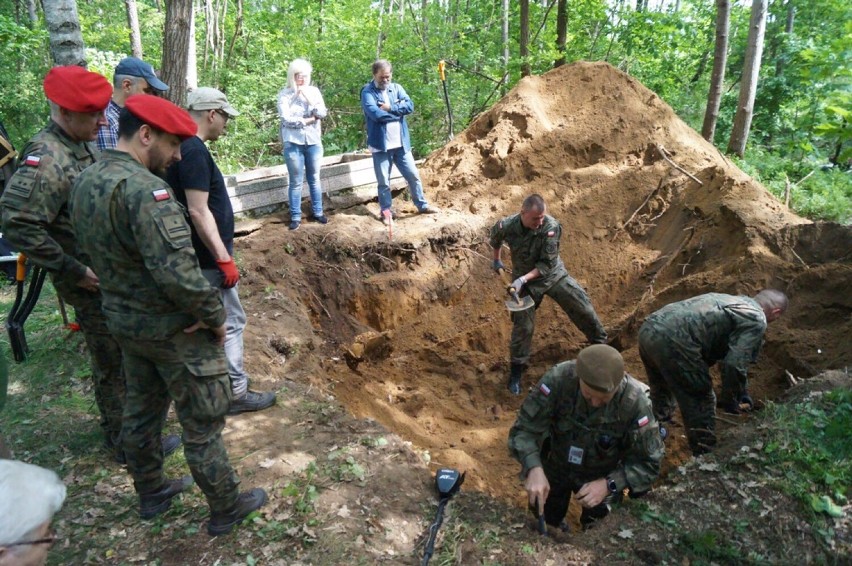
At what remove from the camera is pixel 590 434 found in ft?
11.2

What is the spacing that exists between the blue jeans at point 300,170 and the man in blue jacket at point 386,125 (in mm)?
806

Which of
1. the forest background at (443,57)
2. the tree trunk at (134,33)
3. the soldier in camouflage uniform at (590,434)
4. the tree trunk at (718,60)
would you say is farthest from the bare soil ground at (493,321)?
the tree trunk at (134,33)

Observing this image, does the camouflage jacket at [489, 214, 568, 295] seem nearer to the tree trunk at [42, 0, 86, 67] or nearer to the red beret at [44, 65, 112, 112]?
the red beret at [44, 65, 112, 112]

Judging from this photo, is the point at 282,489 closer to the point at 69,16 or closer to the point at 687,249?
the point at 69,16

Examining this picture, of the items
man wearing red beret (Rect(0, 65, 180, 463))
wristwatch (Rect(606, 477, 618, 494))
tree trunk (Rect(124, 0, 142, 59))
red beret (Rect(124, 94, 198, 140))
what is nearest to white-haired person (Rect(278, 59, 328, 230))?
man wearing red beret (Rect(0, 65, 180, 463))

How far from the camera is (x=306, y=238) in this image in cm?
712

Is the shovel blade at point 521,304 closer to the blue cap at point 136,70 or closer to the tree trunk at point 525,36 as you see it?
the blue cap at point 136,70

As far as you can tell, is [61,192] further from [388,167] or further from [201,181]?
[388,167]

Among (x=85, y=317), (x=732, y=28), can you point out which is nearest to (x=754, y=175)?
(x=85, y=317)

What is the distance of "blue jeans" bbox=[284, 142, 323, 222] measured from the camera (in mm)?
6895

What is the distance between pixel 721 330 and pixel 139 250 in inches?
160

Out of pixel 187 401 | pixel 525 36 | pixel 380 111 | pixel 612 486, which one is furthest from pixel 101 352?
pixel 525 36

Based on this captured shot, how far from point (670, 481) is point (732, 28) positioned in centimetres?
2033

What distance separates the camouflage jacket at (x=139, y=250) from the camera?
238 cm
